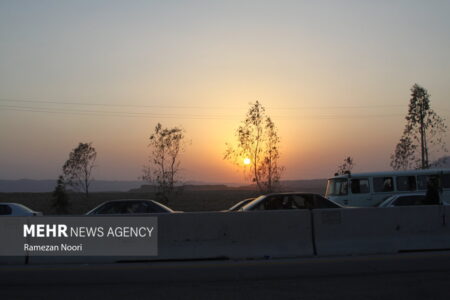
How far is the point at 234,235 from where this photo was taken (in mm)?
12547

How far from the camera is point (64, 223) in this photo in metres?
12.2

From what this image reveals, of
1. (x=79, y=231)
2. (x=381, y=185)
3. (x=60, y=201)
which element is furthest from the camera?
(x=60, y=201)

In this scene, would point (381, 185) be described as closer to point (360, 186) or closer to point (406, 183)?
point (360, 186)

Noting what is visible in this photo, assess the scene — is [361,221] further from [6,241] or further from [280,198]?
[6,241]

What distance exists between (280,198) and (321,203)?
1307 mm

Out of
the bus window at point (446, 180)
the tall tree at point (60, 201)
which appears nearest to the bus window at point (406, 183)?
the bus window at point (446, 180)

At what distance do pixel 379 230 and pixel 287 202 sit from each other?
13.2 ft

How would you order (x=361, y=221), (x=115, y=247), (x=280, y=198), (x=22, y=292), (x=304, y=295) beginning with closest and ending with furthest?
(x=304, y=295) < (x=22, y=292) < (x=115, y=247) < (x=361, y=221) < (x=280, y=198)

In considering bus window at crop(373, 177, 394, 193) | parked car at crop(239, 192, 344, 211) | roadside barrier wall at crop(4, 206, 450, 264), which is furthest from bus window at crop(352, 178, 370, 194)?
roadside barrier wall at crop(4, 206, 450, 264)

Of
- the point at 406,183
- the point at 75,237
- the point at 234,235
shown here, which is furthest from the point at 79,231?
the point at 406,183

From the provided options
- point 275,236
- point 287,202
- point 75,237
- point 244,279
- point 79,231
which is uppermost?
point 287,202

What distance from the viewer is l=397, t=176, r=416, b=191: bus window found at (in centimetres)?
2339

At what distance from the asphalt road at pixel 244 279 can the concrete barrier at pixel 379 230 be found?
0.56 m

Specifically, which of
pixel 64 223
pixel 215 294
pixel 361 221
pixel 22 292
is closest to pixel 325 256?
pixel 361 221
